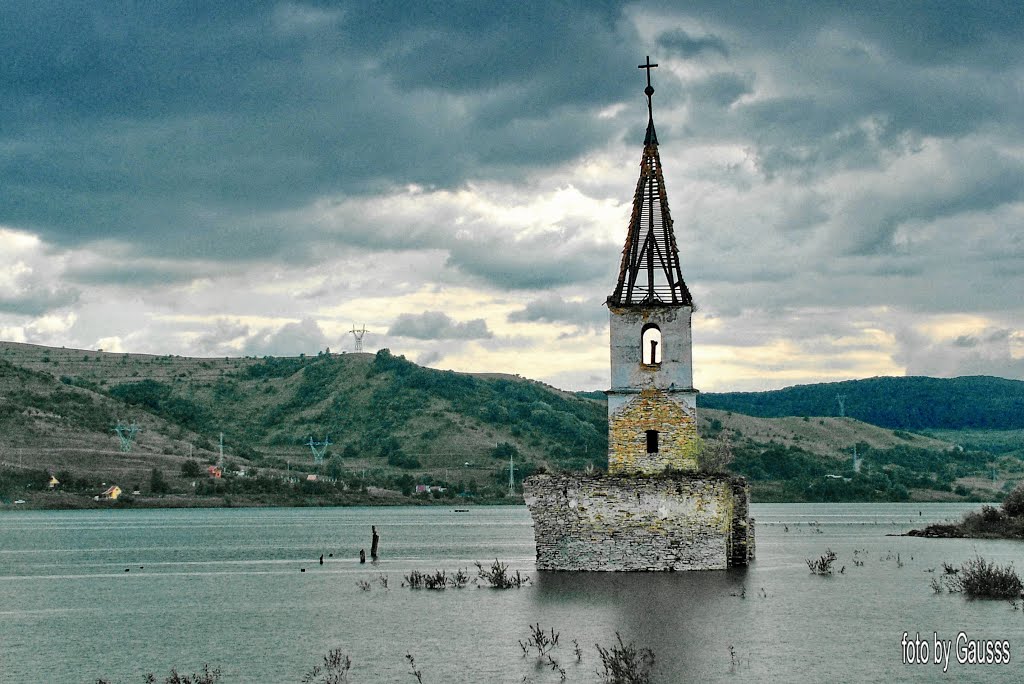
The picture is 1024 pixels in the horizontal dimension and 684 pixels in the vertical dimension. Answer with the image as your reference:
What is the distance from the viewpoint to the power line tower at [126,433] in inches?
5458

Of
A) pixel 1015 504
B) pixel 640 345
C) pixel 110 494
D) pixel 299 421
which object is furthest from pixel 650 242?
pixel 299 421

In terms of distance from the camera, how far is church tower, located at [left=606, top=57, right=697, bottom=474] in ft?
124

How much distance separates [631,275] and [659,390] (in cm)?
396

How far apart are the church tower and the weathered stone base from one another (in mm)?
1512

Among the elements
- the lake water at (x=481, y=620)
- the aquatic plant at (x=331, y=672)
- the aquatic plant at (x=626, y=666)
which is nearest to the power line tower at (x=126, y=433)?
the lake water at (x=481, y=620)

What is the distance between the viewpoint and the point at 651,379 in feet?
125

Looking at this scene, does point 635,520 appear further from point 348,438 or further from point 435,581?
point 348,438

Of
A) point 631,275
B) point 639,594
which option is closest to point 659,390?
point 631,275

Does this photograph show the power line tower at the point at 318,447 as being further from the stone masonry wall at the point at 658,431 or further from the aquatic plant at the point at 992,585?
the aquatic plant at the point at 992,585

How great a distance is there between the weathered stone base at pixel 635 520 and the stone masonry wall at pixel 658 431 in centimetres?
136

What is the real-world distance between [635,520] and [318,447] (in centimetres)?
12563

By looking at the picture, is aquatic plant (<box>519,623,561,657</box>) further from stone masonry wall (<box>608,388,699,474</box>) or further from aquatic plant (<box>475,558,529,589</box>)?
aquatic plant (<box>475,558,529,589</box>)

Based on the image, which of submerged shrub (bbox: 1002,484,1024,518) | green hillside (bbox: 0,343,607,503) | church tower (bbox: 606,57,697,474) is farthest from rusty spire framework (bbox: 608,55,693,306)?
green hillside (bbox: 0,343,607,503)

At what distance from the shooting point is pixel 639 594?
34344mm
